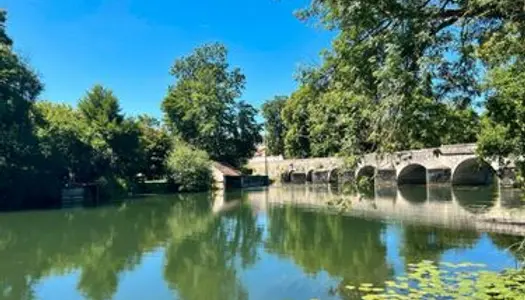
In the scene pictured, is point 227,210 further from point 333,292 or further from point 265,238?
point 333,292

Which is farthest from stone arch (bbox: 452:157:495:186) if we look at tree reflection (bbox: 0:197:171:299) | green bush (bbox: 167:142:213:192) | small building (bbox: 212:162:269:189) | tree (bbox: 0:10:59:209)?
tree (bbox: 0:10:59:209)

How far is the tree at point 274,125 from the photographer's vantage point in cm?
7175

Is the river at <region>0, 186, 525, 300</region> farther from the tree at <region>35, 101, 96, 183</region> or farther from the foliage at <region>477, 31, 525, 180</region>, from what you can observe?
the tree at <region>35, 101, 96, 183</region>

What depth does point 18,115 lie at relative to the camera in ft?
104

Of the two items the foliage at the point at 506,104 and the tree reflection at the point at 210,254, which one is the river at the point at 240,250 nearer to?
the tree reflection at the point at 210,254

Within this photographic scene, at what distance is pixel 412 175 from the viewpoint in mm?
48969

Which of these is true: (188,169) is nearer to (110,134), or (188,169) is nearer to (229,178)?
(229,178)

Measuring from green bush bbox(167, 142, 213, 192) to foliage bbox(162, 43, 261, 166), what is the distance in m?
6.26

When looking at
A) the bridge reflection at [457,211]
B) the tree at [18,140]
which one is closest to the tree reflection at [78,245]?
the tree at [18,140]

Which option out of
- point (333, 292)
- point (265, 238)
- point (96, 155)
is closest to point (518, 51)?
point (333, 292)

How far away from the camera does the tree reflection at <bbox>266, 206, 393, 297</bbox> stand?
12672 mm

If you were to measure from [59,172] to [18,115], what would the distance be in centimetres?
556

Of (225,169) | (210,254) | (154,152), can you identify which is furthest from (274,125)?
(210,254)

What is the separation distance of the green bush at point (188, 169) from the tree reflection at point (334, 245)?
23.7 meters
